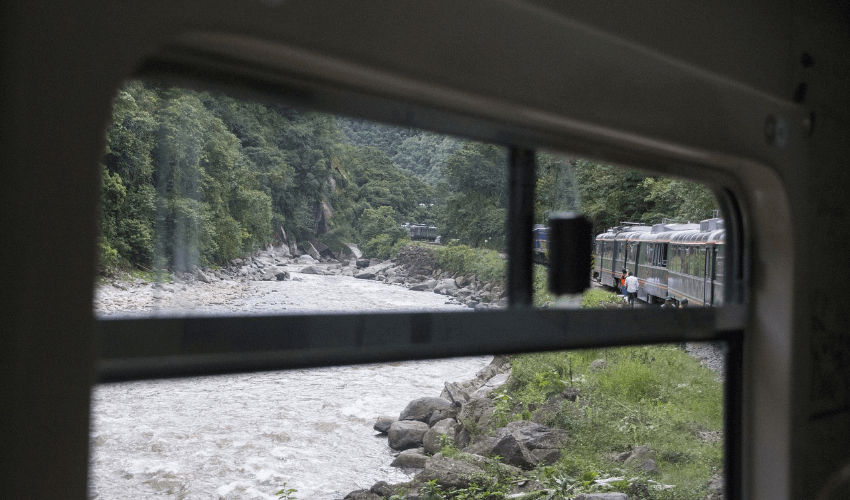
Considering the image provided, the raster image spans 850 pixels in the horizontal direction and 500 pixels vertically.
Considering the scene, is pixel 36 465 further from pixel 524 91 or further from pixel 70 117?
pixel 524 91

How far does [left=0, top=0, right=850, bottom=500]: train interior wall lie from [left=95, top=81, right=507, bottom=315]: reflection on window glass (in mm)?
102

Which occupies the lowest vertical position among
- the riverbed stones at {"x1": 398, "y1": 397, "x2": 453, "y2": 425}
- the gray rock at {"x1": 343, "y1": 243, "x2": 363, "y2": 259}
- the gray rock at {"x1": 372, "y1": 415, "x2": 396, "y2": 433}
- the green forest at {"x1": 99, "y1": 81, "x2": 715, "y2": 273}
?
the riverbed stones at {"x1": 398, "y1": 397, "x2": 453, "y2": 425}

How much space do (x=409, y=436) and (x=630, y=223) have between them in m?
2.75

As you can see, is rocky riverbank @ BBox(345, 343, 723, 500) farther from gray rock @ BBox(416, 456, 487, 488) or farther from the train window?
the train window

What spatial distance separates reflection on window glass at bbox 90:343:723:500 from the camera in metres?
1.61

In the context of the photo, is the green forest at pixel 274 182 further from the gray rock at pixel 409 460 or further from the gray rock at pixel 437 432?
the gray rock at pixel 437 432

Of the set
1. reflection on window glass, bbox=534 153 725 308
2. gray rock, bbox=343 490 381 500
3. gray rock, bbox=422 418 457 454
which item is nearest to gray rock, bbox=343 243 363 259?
reflection on window glass, bbox=534 153 725 308

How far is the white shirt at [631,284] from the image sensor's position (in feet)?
5.13

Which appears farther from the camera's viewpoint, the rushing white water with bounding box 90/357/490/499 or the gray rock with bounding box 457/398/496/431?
the gray rock with bounding box 457/398/496/431

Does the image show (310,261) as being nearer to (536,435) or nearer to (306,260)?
(306,260)

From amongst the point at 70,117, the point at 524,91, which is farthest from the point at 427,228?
the point at 70,117

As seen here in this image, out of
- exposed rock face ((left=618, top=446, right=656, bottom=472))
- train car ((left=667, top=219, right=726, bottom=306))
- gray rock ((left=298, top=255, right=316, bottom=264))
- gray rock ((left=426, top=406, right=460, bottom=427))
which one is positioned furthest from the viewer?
exposed rock face ((left=618, top=446, right=656, bottom=472))

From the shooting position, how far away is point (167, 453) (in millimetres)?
1979

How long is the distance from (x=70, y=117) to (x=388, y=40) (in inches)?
17.3
